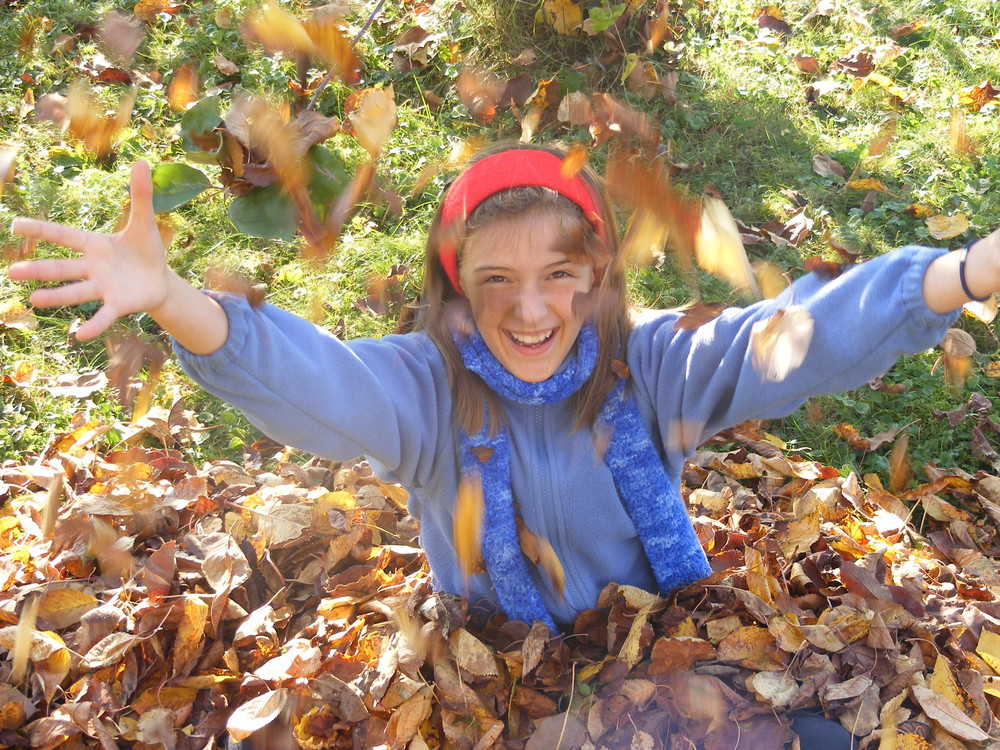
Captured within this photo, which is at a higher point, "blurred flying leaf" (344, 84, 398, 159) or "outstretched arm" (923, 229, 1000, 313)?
"blurred flying leaf" (344, 84, 398, 159)

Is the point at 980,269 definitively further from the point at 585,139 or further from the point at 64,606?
the point at 585,139

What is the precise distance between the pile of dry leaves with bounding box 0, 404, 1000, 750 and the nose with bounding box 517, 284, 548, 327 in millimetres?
659

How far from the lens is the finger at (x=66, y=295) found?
1130 mm

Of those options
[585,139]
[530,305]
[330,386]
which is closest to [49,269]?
[330,386]

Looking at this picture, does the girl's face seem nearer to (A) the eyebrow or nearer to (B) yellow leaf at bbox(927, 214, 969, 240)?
(A) the eyebrow

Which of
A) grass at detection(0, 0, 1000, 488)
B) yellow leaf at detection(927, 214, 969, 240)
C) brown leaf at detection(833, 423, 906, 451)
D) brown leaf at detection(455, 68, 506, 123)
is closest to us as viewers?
brown leaf at detection(833, 423, 906, 451)

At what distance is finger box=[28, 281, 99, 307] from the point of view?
3.71 ft

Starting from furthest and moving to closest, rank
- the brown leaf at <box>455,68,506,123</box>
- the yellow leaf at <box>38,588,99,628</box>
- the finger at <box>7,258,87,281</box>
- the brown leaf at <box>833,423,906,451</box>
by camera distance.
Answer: the brown leaf at <box>455,68,506,123</box> < the brown leaf at <box>833,423,906,451</box> < the yellow leaf at <box>38,588,99,628</box> < the finger at <box>7,258,87,281</box>

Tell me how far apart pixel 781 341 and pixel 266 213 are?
0.91 m

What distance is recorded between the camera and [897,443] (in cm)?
266

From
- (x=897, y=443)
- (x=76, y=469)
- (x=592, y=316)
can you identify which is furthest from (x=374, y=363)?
(x=897, y=443)

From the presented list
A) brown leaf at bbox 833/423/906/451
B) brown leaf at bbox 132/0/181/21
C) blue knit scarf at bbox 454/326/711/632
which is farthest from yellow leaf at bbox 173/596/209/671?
brown leaf at bbox 132/0/181/21

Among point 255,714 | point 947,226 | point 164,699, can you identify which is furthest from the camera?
point 947,226

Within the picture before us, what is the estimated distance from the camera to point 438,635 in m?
1.95
